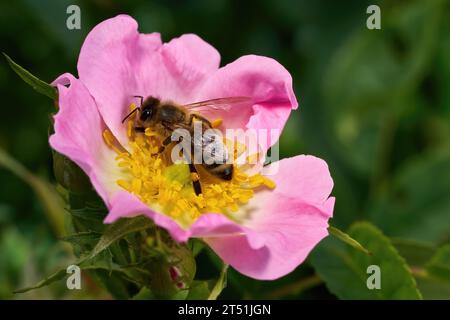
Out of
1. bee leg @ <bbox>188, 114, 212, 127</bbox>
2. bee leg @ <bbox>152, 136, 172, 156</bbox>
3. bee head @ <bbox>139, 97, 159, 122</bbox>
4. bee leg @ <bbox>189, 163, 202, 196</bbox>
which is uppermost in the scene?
bee head @ <bbox>139, 97, 159, 122</bbox>

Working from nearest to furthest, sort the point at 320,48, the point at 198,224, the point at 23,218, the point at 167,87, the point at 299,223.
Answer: the point at 198,224
the point at 299,223
the point at 167,87
the point at 23,218
the point at 320,48

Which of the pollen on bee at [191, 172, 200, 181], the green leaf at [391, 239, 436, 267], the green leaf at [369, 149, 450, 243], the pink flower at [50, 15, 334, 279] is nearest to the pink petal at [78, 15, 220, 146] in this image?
the pink flower at [50, 15, 334, 279]

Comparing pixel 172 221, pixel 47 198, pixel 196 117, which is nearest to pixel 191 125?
pixel 196 117

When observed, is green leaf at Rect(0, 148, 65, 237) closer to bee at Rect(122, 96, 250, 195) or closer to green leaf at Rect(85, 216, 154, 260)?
bee at Rect(122, 96, 250, 195)

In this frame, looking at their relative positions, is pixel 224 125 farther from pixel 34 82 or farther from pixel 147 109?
pixel 34 82

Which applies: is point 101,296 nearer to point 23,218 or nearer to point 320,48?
point 23,218

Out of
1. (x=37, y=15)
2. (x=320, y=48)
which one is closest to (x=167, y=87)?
(x=37, y=15)

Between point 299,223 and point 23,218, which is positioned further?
point 23,218
